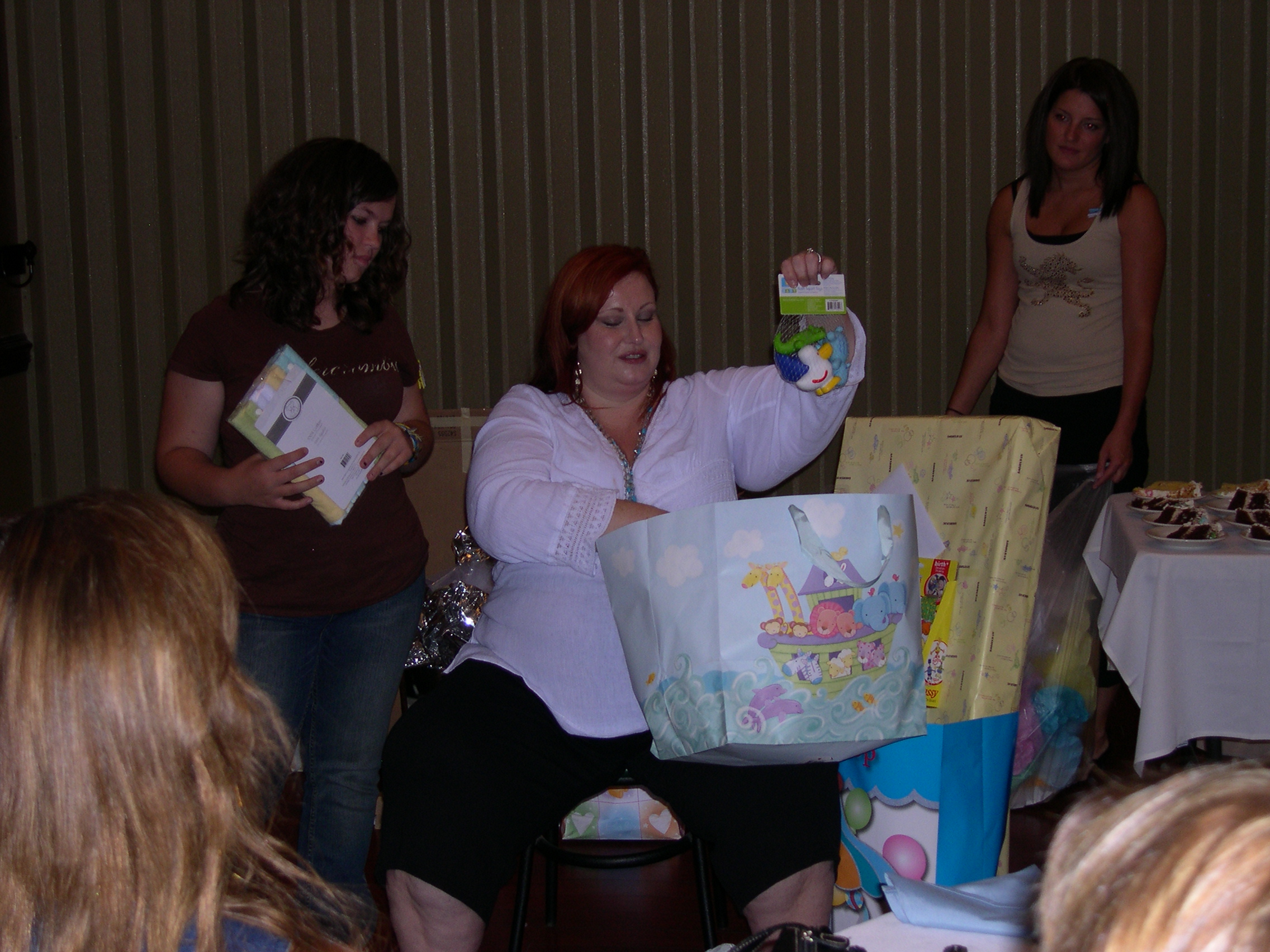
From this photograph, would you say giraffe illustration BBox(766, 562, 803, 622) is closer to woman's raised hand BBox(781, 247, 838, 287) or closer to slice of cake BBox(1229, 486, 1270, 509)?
woman's raised hand BBox(781, 247, 838, 287)

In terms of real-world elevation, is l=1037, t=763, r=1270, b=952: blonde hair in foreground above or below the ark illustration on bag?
above

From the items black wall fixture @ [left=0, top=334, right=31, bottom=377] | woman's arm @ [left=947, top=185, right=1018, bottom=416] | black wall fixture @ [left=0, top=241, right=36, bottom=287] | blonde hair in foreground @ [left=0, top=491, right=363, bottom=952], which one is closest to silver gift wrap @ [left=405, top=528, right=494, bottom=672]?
woman's arm @ [left=947, top=185, right=1018, bottom=416]

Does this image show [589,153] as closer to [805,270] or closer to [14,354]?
[14,354]

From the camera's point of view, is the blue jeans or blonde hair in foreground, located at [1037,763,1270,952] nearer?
blonde hair in foreground, located at [1037,763,1270,952]

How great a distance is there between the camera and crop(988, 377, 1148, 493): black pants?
A: 277cm

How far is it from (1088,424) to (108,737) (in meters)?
2.58

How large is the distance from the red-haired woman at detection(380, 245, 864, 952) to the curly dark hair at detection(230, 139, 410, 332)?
0.38m

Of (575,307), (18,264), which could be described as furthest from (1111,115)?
(18,264)

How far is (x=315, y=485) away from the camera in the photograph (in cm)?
177

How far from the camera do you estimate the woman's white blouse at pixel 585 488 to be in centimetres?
174

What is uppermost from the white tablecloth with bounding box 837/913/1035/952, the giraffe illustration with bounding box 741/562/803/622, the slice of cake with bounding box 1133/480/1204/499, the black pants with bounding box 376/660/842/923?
the giraffe illustration with bounding box 741/562/803/622

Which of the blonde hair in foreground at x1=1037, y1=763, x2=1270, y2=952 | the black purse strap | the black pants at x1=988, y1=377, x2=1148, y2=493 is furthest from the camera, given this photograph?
the black pants at x1=988, y1=377, x2=1148, y2=493

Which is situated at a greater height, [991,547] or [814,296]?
[814,296]

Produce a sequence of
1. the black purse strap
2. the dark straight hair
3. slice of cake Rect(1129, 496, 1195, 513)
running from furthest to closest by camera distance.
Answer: the dark straight hair
slice of cake Rect(1129, 496, 1195, 513)
the black purse strap
